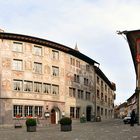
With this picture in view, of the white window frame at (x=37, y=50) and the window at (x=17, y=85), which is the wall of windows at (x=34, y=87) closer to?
the window at (x=17, y=85)

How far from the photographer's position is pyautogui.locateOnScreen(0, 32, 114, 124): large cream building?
52.1 m

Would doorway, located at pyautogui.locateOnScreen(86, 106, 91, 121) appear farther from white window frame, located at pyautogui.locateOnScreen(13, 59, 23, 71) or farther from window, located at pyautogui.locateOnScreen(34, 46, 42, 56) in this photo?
white window frame, located at pyautogui.locateOnScreen(13, 59, 23, 71)

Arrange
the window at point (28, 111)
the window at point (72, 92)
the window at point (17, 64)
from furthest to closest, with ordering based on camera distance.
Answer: the window at point (72, 92) → the window at point (28, 111) → the window at point (17, 64)

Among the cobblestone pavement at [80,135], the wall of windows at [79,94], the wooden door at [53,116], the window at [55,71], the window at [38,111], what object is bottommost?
the cobblestone pavement at [80,135]

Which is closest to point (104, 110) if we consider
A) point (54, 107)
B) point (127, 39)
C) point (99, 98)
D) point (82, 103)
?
point (99, 98)

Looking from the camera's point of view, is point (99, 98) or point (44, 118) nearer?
point (44, 118)

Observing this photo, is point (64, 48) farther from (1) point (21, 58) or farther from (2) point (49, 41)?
(1) point (21, 58)

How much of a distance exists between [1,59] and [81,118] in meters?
17.7

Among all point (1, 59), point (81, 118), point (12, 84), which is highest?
point (1, 59)

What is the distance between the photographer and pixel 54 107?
58.0 m

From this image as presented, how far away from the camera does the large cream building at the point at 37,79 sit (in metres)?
52.1

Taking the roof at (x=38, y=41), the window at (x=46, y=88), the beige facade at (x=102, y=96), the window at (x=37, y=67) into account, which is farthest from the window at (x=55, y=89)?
the beige facade at (x=102, y=96)

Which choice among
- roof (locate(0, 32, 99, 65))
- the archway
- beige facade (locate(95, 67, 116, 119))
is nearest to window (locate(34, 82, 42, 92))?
roof (locate(0, 32, 99, 65))

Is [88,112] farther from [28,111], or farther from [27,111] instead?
[27,111]
